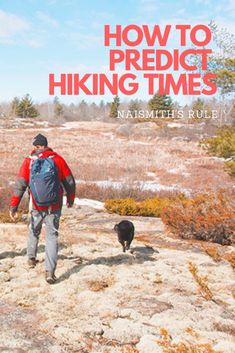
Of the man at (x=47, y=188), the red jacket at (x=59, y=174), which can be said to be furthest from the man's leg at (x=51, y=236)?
the red jacket at (x=59, y=174)

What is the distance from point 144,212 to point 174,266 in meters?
5.34

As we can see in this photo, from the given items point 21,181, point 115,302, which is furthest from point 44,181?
point 115,302

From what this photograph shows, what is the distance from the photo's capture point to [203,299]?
14.7ft

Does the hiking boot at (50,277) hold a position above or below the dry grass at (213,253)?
below

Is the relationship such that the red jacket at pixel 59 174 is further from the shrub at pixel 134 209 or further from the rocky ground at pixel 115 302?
the shrub at pixel 134 209

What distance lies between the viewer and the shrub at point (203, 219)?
7.76m

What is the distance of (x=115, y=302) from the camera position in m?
4.38

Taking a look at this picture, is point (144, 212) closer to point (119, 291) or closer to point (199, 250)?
point (199, 250)

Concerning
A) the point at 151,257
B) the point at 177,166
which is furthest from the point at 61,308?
the point at 177,166

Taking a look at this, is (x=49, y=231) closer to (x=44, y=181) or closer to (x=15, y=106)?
(x=44, y=181)

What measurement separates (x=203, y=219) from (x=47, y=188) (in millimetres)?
4127

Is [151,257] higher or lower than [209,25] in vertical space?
lower

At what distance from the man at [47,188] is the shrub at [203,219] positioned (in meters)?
3.56

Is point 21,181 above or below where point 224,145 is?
below
